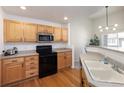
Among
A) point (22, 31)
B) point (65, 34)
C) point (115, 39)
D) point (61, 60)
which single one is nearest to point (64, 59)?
point (61, 60)

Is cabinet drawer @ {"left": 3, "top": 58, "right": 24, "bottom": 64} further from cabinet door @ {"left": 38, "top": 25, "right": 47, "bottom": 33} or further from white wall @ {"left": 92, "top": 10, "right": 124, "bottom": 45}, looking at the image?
white wall @ {"left": 92, "top": 10, "right": 124, "bottom": 45}

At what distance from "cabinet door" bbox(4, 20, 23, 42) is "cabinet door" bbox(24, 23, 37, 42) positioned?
178 millimetres

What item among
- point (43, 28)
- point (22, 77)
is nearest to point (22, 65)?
point (22, 77)

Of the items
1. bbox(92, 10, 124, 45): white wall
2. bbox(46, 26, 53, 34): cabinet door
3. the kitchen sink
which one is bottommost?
the kitchen sink

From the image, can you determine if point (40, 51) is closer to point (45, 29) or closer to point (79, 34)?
point (45, 29)

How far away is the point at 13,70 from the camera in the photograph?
3.09m

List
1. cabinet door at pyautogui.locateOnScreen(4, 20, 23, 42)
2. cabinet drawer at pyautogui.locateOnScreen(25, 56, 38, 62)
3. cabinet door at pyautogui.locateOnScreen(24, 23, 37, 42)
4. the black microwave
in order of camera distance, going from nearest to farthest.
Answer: cabinet door at pyautogui.locateOnScreen(4, 20, 23, 42) < cabinet drawer at pyautogui.locateOnScreen(25, 56, 38, 62) < cabinet door at pyautogui.locateOnScreen(24, 23, 37, 42) < the black microwave

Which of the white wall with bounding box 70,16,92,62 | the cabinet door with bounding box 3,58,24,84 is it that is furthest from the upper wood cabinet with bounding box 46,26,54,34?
the white wall with bounding box 70,16,92,62

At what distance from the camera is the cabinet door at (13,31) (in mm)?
3298

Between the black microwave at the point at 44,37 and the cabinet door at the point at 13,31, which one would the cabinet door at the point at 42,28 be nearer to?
the black microwave at the point at 44,37

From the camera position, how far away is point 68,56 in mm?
4926

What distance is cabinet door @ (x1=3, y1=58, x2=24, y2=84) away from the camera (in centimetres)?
292
